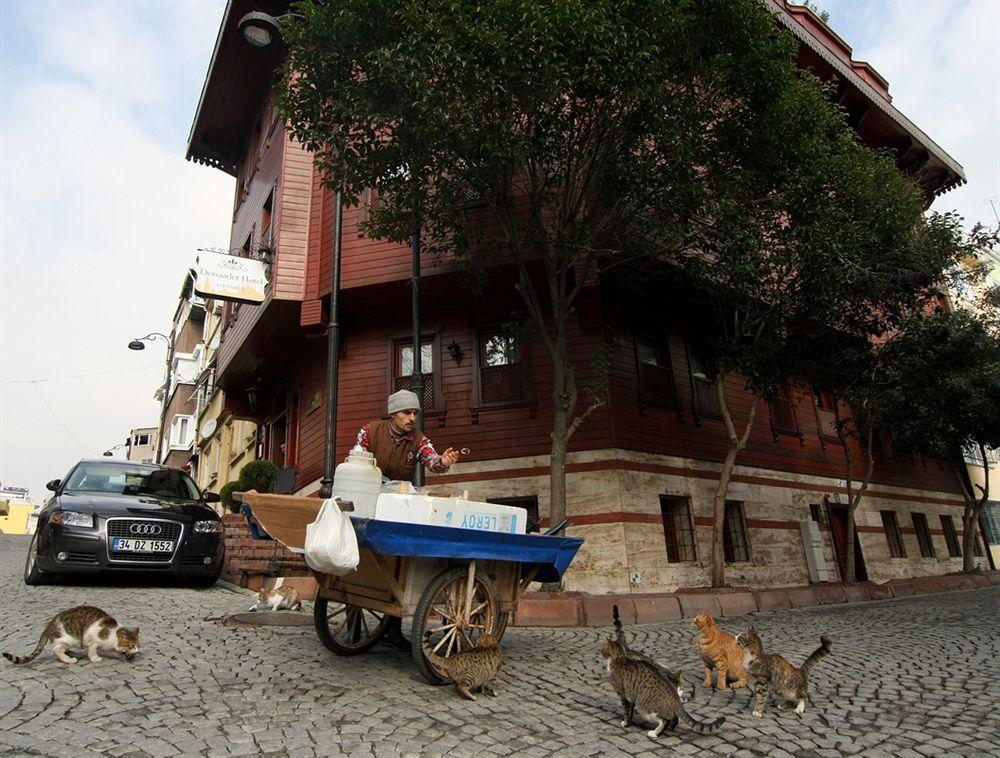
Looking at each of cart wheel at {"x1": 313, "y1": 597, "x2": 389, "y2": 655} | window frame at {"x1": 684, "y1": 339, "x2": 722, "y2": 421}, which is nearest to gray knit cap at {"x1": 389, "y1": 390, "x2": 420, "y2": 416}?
cart wheel at {"x1": 313, "y1": 597, "x2": 389, "y2": 655}

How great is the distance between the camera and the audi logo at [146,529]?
28.5 ft

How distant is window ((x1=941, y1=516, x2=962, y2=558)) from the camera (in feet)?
69.2

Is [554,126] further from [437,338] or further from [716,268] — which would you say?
[437,338]

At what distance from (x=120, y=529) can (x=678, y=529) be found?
9.92 m

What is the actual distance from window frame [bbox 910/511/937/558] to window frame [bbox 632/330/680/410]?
12.0m

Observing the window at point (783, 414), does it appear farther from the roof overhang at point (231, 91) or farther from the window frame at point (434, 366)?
the roof overhang at point (231, 91)

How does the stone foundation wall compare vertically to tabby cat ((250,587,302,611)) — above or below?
above

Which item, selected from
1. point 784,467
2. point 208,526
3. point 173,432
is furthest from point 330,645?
point 173,432

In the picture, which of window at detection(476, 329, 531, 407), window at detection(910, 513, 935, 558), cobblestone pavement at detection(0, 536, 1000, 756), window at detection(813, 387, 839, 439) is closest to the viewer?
cobblestone pavement at detection(0, 536, 1000, 756)

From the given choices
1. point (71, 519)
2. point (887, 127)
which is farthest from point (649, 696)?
point (887, 127)

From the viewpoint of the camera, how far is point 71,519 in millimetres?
8484

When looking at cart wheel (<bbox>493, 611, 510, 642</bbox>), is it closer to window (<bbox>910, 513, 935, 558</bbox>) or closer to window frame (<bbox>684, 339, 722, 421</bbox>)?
window frame (<bbox>684, 339, 722, 421</bbox>)

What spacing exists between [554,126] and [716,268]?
167 inches

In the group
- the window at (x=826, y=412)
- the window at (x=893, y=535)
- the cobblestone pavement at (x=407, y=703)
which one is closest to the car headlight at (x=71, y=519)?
the cobblestone pavement at (x=407, y=703)
